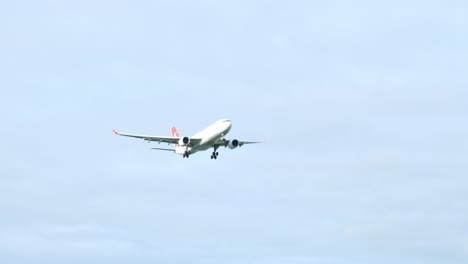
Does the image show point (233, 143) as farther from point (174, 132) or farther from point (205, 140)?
point (174, 132)

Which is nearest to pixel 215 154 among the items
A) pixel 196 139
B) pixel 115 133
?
pixel 196 139

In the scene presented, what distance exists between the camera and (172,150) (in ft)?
474

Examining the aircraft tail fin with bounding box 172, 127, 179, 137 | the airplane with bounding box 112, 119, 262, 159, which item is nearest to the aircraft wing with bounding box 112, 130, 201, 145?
the airplane with bounding box 112, 119, 262, 159

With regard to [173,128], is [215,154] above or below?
below

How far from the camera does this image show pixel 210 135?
134 meters

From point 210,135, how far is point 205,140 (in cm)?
146

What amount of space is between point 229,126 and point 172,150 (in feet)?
50.7

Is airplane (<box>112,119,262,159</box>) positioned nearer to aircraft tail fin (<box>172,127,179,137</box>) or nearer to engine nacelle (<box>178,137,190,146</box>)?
engine nacelle (<box>178,137,190,146</box>)

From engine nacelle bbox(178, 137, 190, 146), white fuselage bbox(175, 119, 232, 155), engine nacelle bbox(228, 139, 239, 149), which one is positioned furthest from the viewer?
engine nacelle bbox(228, 139, 239, 149)

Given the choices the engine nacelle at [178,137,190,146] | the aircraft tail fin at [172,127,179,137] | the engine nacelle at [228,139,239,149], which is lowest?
the engine nacelle at [178,137,190,146]

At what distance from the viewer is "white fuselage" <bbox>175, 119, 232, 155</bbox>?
5192 inches

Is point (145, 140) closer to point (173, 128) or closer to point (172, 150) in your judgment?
point (172, 150)

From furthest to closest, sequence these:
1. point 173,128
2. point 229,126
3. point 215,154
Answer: point 173,128, point 215,154, point 229,126

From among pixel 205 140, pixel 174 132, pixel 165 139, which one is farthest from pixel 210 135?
pixel 174 132
